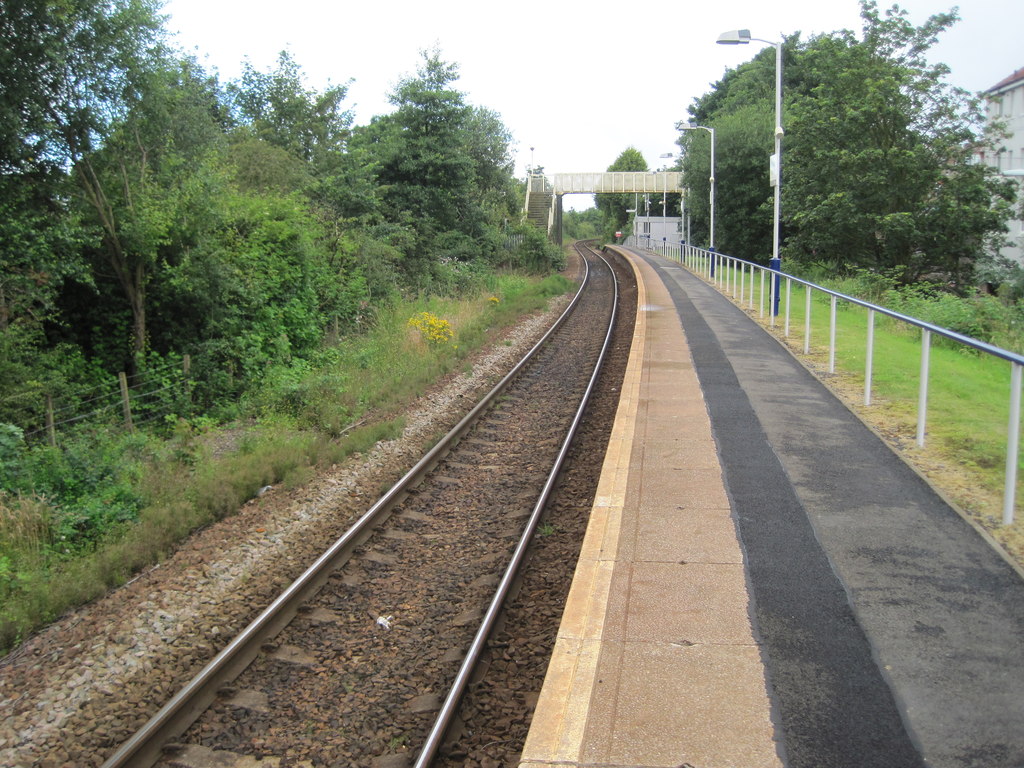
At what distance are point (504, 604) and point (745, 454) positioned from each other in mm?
3433

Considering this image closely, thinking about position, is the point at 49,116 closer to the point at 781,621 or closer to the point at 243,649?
the point at 243,649

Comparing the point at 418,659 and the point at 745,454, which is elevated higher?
the point at 745,454

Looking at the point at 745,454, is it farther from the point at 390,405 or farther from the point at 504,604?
the point at 390,405

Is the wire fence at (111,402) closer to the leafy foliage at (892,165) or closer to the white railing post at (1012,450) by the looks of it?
the white railing post at (1012,450)

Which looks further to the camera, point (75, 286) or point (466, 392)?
point (75, 286)

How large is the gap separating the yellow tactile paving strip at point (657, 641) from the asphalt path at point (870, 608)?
162 mm

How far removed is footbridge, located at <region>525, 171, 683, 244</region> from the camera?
70188 millimetres

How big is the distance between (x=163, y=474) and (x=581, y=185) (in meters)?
66.2

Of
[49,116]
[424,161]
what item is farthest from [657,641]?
[424,161]

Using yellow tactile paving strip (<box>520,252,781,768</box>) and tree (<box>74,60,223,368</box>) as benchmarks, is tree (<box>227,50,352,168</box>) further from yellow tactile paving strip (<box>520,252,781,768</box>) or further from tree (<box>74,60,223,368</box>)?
yellow tactile paving strip (<box>520,252,781,768</box>)

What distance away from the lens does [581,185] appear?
7238 cm

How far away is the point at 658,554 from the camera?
6.05 m

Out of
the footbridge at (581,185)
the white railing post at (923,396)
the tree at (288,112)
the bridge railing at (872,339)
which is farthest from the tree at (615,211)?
the white railing post at (923,396)

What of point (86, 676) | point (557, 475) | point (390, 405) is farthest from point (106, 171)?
point (86, 676)
